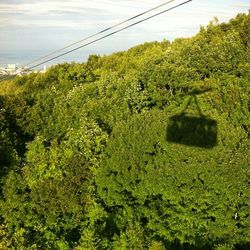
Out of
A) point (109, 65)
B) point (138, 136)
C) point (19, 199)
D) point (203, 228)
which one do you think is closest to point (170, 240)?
point (203, 228)

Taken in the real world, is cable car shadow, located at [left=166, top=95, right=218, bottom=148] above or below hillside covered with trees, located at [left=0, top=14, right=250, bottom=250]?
above

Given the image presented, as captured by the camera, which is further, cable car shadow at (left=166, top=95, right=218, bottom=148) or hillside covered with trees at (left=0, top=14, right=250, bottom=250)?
cable car shadow at (left=166, top=95, right=218, bottom=148)

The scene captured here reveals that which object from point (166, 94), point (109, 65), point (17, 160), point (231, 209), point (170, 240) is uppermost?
point (109, 65)

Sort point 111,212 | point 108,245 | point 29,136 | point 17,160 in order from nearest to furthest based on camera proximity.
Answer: point 108,245
point 111,212
point 17,160
point 29,136

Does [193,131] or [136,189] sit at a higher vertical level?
[193,131]

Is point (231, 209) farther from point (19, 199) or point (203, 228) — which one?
point (19, 199)

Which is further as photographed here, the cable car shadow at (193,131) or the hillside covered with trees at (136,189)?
the cable car shadow at (193,131)

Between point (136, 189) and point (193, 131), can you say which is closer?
point (136, 189)

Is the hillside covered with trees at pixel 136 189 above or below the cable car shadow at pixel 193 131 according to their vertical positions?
below
